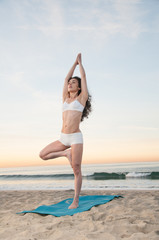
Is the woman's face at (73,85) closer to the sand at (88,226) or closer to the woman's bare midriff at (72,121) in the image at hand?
the woman's bare midriff at (72,121)

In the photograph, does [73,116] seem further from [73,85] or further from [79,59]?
[79,59]

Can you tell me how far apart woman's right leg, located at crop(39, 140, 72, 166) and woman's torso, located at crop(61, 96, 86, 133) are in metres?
0.30

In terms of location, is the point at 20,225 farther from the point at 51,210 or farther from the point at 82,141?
the point at 82,141

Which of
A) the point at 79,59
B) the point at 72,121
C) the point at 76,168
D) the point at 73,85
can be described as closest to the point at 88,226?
the point at 76,168

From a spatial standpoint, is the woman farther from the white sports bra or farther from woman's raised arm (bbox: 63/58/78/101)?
→ woman's raised arm (bbox: 63/58/78/101)

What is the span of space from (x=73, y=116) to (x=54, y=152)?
2.50 feet

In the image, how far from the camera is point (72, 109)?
414 cm

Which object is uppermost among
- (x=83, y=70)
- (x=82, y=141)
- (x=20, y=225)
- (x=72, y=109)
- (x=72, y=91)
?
(x=83, y=70)

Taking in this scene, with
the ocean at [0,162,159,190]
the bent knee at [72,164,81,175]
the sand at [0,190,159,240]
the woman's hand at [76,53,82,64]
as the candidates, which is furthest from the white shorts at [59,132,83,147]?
the ocean at [0,162,159,190]

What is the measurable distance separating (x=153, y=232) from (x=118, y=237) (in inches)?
16.8

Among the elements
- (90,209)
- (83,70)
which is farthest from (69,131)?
(90,209)

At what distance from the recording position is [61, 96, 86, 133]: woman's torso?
4.12 meters

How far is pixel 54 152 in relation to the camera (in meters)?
4.16

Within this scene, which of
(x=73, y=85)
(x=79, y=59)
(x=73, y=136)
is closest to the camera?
(x=73, y=136)
